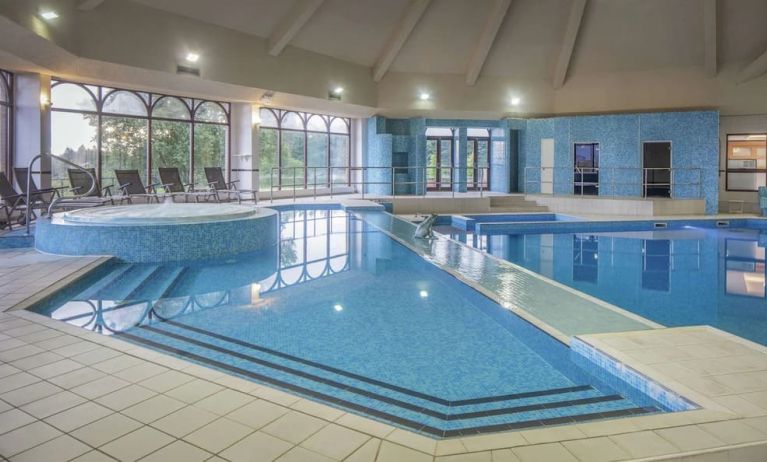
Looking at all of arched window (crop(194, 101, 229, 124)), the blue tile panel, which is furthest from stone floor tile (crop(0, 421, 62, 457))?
arched window (crop(194, 101, 229, 124))

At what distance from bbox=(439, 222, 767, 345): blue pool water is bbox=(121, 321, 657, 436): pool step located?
6.31 feet

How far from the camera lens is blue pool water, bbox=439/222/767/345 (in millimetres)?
4355

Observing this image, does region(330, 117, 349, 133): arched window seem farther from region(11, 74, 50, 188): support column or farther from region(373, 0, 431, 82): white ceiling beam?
region(11, 74, 50, 188): support column

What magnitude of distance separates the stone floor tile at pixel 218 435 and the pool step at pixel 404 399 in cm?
61

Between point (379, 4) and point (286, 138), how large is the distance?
4.19 metres

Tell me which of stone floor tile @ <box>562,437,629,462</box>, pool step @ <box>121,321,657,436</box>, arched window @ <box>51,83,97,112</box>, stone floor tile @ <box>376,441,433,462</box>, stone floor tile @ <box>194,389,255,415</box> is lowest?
pool step @ <box>121,321,657,436</box>

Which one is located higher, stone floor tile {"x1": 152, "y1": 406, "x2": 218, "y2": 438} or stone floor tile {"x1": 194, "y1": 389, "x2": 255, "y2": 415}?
stone floor tile {"x1": 194, "y1": 389, "x2": 255, "y2": 415}

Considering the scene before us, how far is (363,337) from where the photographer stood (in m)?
3.46

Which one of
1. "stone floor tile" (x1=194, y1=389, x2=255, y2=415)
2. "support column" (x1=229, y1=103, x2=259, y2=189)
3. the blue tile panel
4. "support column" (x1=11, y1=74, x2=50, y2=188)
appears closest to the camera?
"stone floor tile" (x1=194, y1=389, x2=255, y2=415)

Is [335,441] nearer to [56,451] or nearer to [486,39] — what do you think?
[56,451]

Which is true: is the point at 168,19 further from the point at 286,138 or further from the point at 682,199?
the point at 682,199

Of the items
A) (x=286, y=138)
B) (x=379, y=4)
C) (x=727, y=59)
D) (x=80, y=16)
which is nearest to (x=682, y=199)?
(x=727, y=59)

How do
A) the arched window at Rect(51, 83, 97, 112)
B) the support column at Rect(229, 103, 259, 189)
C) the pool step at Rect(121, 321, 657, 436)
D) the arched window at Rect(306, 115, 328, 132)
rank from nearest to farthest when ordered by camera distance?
the pool step at Rect(121, 321, 657, 436) < the arched window at Rect(51, 83, 97, 112) < the support column at Rect(229, 103, 259, 189) < the arched window at Rect(306, 115, 328, 132)

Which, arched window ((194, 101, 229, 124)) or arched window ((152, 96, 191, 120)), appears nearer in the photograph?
arched window ((152, 96, 191, 120))
